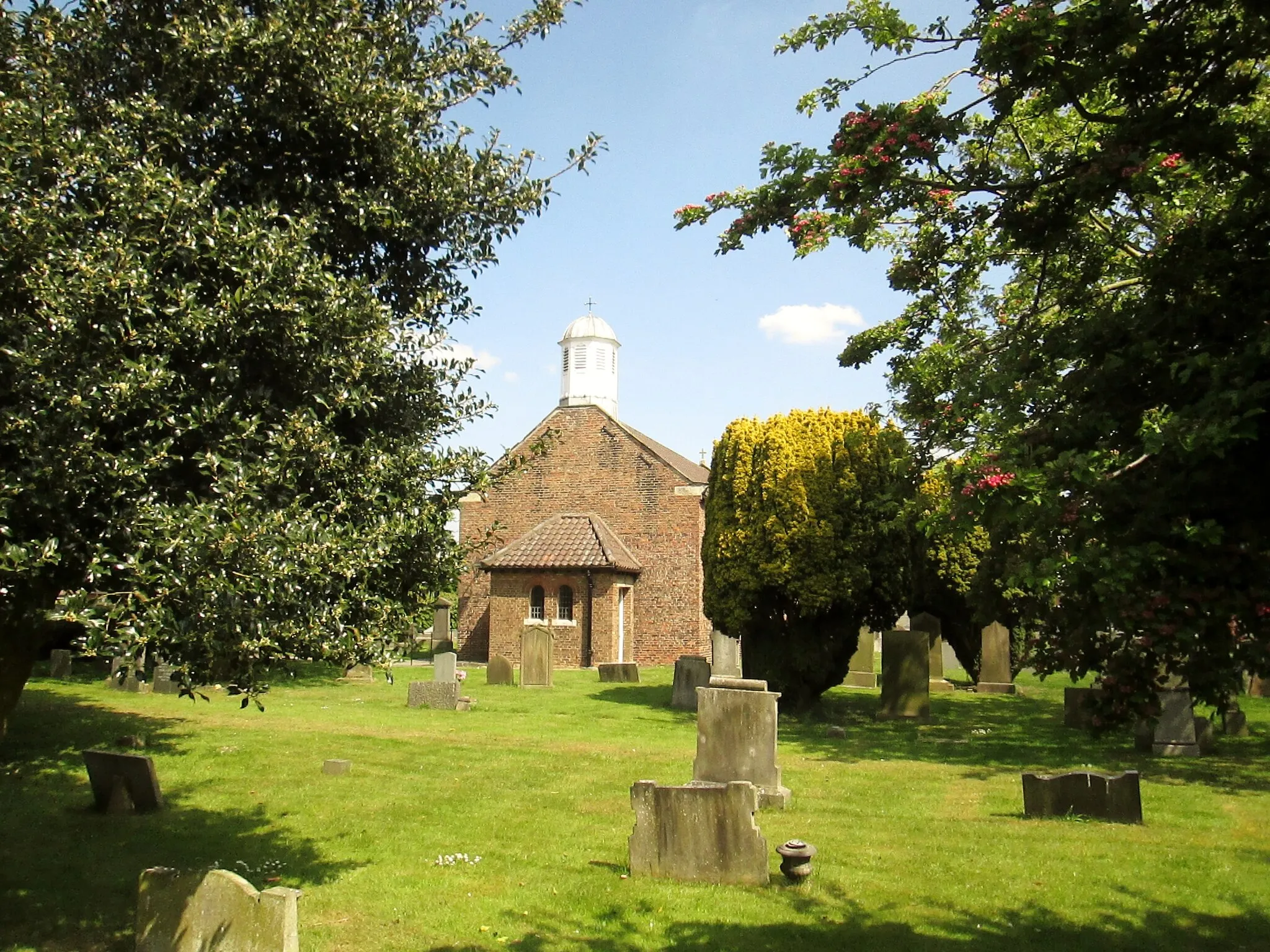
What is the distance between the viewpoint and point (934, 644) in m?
27.8

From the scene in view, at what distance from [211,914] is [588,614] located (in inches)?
1057

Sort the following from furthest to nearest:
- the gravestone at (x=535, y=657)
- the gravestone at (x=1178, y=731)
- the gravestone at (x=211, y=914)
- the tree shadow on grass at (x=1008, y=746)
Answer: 1. the gravestone at (x=535, y=657)
2. the gravestone at (x=1178, y=731)
3. the tree shadow on grass at (x=1008, y=746)
4. the gravestone at (x=211, y=914)

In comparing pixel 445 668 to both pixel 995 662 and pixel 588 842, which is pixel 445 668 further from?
pixel 995 662

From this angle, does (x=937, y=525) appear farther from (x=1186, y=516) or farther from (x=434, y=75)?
(x=434, y=75)

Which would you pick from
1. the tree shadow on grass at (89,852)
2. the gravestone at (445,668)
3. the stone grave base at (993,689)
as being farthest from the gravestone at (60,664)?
the stone grave base at (993,689)

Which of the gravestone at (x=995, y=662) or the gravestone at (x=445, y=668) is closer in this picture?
the gravestone at (x=445, y=668)

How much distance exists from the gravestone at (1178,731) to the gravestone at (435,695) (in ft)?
38.1

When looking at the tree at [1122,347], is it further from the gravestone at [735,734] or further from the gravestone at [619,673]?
the gravestone at [619,673]

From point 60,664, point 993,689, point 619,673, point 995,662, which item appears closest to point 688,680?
point 619,673

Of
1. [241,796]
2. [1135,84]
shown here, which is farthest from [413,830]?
[1135,84]

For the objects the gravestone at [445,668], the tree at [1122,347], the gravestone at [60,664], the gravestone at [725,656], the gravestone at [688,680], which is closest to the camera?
the tree at [1122,347]

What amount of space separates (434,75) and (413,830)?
21.4 feet

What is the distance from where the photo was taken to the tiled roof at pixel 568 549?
32094mm

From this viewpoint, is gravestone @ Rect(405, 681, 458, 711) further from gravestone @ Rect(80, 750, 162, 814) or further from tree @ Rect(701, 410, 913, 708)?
gravestone @ Rect(80, 750, 162, 814)
